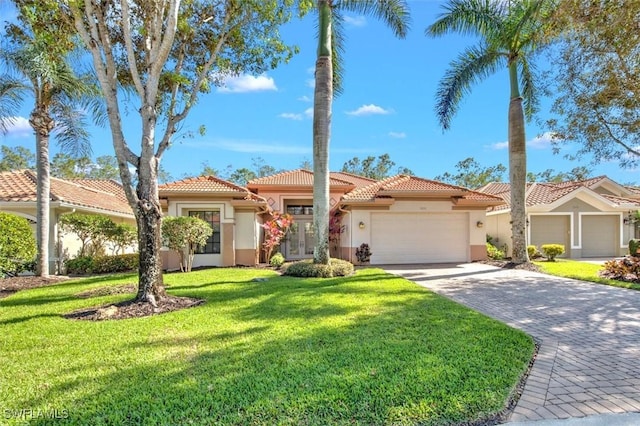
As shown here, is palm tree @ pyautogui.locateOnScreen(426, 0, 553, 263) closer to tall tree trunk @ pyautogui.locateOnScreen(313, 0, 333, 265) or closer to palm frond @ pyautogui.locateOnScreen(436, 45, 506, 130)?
palm frond @ pyautogui.locateOnScreen(436, 45, 506, 130)

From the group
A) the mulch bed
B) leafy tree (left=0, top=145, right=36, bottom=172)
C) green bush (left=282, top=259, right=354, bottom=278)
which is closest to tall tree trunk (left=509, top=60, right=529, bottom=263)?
green bush (left=282, top=259, right=354, bottom=278)

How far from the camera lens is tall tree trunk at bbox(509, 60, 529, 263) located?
16.1m

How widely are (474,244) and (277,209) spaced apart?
11.2 m

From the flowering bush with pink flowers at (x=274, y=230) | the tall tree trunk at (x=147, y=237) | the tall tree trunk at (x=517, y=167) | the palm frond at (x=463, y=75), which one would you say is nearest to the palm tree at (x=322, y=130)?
the flowering bush with pink flowers at (x=274, y=230)

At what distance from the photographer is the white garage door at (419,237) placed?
18297 millimetres

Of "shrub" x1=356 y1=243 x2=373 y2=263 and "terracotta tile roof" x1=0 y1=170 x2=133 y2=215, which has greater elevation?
"terracotta tile roof" x1=0 y1=170 x2=133 y2=215

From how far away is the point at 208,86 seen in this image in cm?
1133

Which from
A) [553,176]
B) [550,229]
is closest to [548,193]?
[550,229]

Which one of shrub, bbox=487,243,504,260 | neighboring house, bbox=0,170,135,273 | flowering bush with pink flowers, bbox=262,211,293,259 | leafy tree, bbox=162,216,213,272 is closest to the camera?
leafy tree, bbox=162,216,213,272

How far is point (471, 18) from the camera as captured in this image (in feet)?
51.6

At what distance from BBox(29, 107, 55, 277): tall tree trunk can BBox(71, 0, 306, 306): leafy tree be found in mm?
4825

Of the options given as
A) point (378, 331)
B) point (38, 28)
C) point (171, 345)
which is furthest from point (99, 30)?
point (378, 331)

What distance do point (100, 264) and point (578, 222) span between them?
87.6 ft

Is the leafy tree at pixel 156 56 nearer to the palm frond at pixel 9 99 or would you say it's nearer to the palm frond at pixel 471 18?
the palm frond at pixel 9 99
